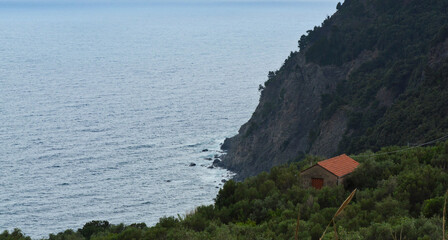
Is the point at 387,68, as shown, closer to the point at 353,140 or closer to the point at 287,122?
the point at 353,140

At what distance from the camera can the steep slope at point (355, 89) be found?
66.9 meters

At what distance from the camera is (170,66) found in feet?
597

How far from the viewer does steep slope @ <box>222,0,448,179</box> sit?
66938 millimetres

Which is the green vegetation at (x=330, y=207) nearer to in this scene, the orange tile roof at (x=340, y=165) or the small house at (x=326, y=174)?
the small house at (x=326, y=174)

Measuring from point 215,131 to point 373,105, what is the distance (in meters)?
39.6

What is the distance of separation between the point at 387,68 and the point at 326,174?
1850 inches

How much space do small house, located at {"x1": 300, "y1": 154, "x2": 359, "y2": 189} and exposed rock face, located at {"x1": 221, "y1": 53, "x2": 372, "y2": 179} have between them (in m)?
41.8

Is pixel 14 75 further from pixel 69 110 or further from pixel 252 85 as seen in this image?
pixel 252 85

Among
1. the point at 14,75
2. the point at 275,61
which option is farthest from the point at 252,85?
the point at 14,75

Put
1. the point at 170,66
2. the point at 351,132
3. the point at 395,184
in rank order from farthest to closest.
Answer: the point at 170,66 → the point at 351,132 → the point at 395,184

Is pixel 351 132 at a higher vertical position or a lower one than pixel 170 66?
lower

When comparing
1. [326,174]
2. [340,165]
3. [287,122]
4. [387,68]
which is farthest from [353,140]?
[326,174]

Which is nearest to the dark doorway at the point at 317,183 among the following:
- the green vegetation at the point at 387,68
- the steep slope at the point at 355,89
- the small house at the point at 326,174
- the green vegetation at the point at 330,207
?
the small house at the point at 326,174

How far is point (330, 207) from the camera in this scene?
34.0 meters
